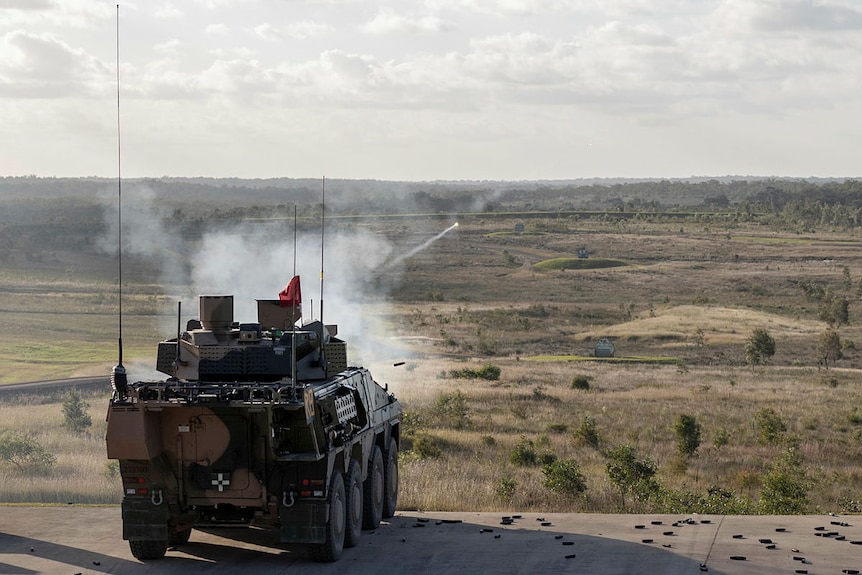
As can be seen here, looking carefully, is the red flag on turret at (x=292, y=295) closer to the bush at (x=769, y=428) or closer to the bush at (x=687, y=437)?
the bush at (x=687, y=437)

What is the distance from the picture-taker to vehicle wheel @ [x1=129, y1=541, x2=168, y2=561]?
1555 cm

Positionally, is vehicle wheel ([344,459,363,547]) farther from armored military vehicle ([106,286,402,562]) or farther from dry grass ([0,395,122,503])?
dry grass ([0,395,122,503])

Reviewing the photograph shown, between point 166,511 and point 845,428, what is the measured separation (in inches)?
1194

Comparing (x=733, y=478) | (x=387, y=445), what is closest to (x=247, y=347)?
(x=387, y=445)

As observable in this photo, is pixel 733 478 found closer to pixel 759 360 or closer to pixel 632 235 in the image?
pixel 759 360

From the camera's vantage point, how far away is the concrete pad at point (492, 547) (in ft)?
50.1

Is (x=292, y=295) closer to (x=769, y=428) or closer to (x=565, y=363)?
(x=769, y=428)

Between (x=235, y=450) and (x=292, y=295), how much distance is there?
8.78 feet

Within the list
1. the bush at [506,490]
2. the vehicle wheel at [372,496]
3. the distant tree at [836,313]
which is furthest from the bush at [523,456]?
the distant tree at [836,313]

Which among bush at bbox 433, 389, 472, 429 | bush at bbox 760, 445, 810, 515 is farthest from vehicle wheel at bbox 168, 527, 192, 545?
bush at bbox 433, 389, 472, 429

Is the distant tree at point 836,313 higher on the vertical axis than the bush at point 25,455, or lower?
lower

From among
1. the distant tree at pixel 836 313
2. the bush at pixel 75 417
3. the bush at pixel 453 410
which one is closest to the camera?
the bush at pixel 75 417

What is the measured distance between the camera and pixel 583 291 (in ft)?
364

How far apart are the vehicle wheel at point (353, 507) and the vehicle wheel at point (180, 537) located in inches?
81.1
